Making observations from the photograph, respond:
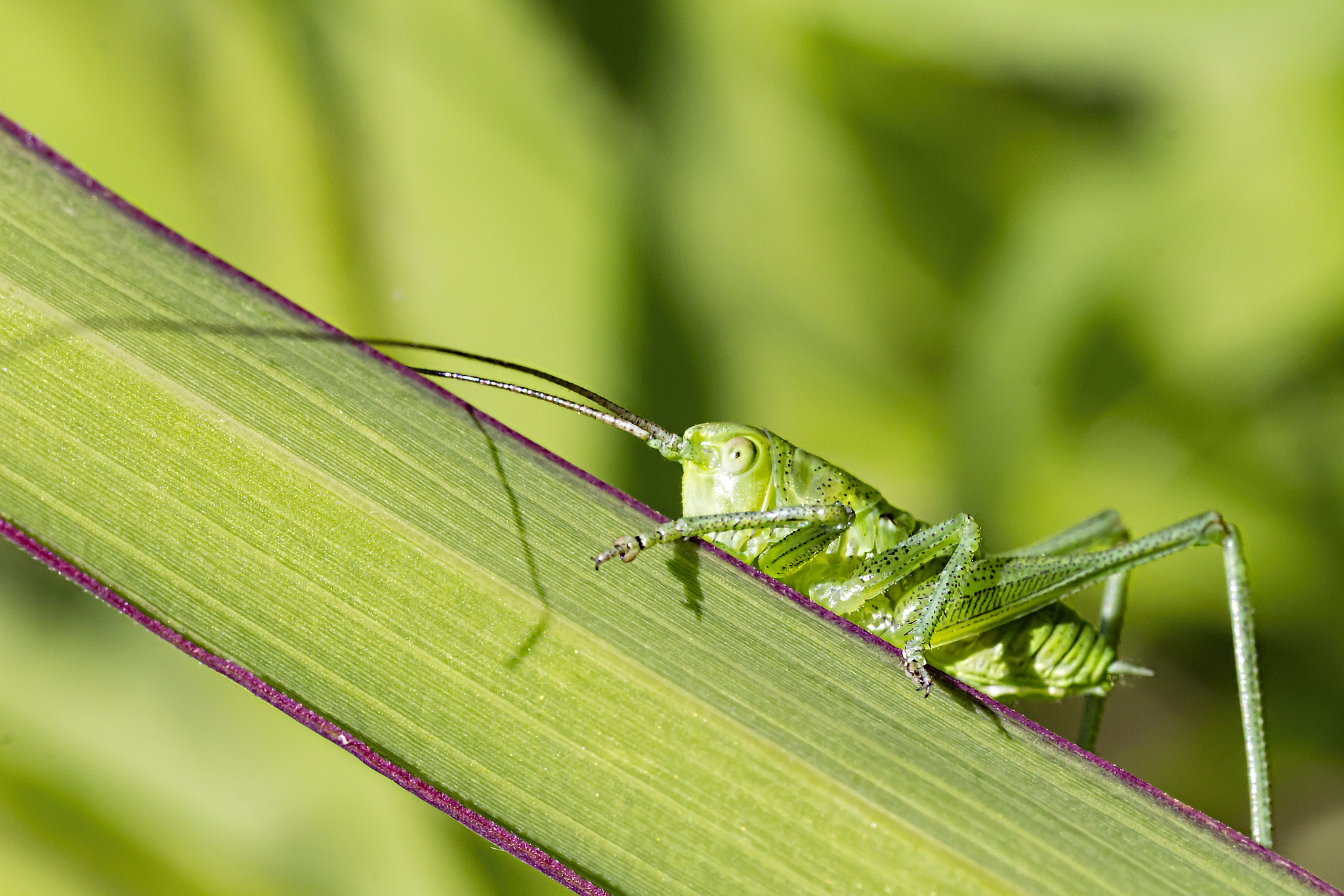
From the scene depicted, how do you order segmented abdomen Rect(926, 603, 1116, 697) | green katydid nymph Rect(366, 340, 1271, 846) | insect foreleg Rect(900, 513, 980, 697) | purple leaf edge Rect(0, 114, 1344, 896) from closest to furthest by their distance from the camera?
1. purple leaf edge Rect(0, 114, 1344, 896)
2. insect foreleg Rect(900, 513, 980, 697)
3. green katydid nymph Rect(366, 340, 1271, 846)
4. segmented abdomen Rect(926, 603, 1116, 697)

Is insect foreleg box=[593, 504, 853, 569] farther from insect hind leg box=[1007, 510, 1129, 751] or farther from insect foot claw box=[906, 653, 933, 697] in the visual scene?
insect hind leg box=[1007, 510, 1129, 751]

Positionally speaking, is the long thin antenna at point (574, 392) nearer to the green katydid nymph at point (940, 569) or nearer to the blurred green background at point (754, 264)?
the green katydid nymph at point (940, 569)

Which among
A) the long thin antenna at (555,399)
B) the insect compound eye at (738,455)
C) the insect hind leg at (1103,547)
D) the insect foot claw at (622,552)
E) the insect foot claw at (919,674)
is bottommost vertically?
the insect foot claw at (622,552)

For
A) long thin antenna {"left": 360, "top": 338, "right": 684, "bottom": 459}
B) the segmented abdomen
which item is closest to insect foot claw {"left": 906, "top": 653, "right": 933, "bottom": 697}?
long thin antenna {"left": 360, "top": 338, "right": 684, "bottom": 459}

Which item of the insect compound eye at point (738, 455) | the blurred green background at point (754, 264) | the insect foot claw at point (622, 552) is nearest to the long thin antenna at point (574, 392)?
the insect compound eye at point (738, 455)

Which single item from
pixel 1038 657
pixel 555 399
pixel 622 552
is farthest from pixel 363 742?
pixel 1038 657
